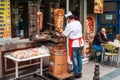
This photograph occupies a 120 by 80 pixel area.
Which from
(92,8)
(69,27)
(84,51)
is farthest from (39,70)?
(92,8)

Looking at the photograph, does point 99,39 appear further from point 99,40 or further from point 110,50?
point 110,50

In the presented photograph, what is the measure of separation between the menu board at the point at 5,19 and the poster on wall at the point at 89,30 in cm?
385

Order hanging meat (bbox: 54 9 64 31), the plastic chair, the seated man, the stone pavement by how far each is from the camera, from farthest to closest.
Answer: the seated man, the plastic chair, hanging meat (bbox: 54 9 64 31), the stone pavement

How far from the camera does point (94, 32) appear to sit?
11219 millimetres

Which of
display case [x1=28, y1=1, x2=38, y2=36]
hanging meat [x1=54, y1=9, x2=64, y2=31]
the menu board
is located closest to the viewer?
the menu board

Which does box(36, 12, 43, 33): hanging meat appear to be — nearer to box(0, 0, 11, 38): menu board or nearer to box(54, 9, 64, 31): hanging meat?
box(54, 9, 64, 31): hanging meat

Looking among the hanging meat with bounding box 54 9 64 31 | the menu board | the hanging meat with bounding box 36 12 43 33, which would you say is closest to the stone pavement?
the menu board

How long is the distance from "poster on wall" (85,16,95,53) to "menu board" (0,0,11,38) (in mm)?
3845

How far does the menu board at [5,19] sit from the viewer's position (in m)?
7.30

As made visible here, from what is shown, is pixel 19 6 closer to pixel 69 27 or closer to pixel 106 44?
pixel 69 27

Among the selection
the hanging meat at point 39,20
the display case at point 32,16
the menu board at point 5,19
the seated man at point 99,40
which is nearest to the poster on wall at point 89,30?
the seated man at point 99,40

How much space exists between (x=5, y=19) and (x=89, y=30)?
433 centimetres

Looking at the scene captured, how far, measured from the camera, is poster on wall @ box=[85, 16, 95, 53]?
10.6m

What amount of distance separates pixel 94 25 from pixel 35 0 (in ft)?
11.8
